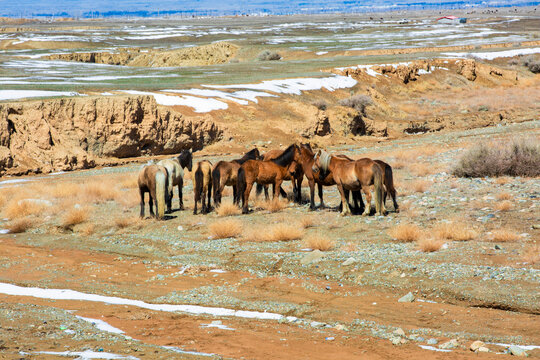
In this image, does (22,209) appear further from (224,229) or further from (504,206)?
(504,206)

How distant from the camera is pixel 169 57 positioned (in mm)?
88125

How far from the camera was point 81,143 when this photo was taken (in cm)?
3266

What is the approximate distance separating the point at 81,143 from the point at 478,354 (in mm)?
27915

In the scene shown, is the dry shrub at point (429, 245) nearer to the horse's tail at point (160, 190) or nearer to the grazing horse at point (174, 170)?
the horse's tail at point (160, 190)

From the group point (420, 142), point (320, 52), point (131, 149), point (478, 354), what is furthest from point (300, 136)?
point (320, 52)

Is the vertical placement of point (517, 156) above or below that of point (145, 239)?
above

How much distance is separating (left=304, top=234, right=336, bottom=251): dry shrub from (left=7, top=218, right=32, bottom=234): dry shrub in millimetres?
9376

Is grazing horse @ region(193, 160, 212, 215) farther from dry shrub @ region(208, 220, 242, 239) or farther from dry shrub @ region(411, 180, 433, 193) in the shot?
dry shrub @ region(411, 180, 433, 193)

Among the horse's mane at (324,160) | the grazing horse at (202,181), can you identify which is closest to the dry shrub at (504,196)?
the horse's mane at (324,160)

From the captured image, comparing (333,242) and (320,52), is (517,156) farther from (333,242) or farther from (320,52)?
(320,52)

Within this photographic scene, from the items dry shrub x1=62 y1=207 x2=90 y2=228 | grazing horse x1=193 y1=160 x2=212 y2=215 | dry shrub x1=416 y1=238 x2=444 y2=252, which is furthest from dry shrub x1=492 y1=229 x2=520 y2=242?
dry shrub x1=62 y1=207 x2=90 y2=228

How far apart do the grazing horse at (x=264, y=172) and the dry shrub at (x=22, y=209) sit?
6978 millimetres

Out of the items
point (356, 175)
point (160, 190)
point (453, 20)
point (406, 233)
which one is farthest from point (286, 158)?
point (453, 20)

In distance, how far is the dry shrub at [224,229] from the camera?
637 inches
